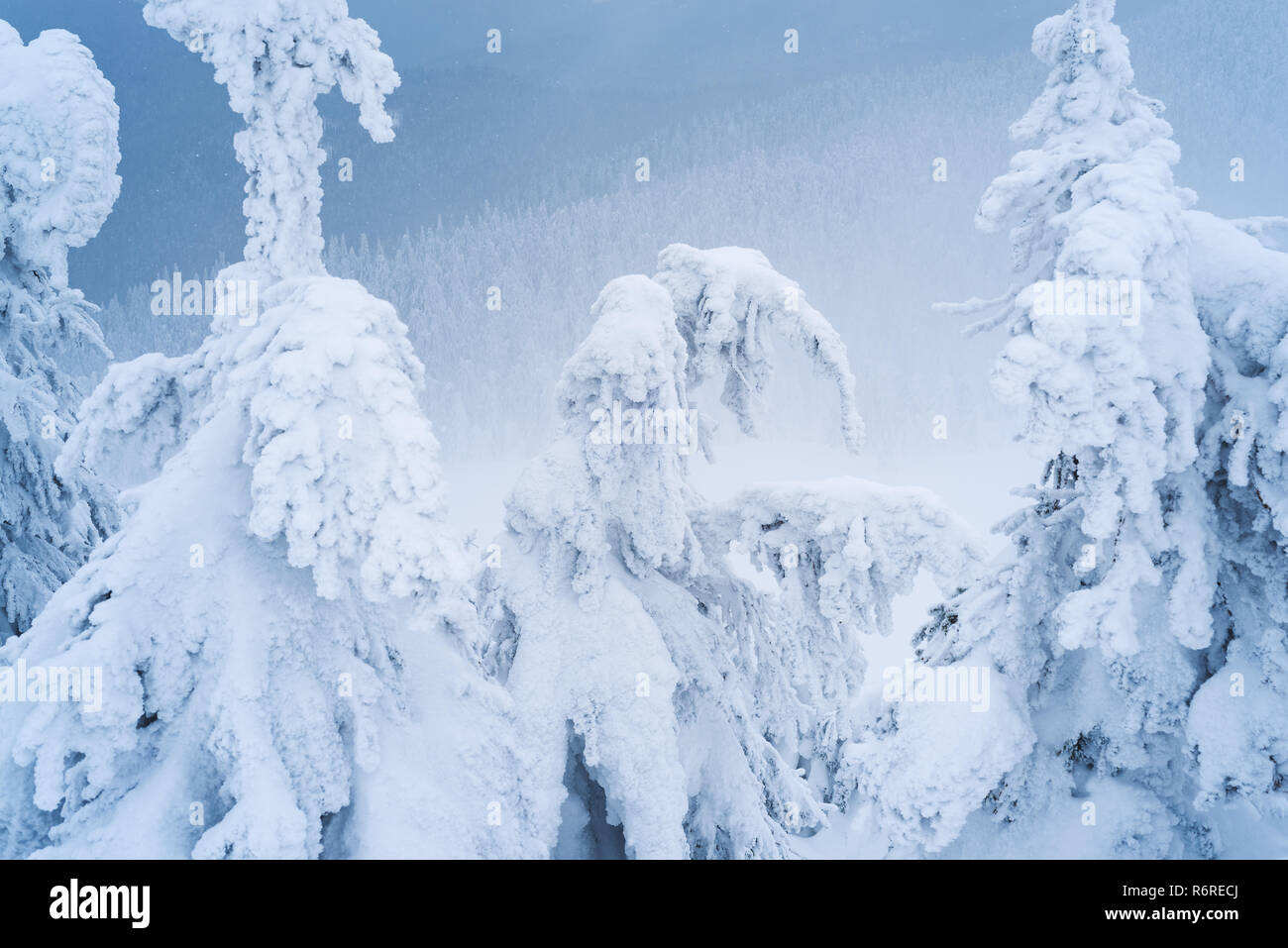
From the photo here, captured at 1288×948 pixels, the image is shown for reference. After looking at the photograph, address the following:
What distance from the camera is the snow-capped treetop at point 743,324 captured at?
6723 mm

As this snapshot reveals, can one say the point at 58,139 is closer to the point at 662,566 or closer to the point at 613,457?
the point at 613,457

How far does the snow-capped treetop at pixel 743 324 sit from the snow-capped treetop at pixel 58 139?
20.0 feet

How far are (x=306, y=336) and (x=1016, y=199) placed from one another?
5.33 m

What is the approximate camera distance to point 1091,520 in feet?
16.5

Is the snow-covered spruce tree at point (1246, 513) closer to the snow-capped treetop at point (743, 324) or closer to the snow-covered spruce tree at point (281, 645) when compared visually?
the snow-capped treetop at point (743, 324)

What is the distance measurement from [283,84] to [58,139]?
3935 mm

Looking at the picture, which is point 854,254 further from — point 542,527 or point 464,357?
point 542,527

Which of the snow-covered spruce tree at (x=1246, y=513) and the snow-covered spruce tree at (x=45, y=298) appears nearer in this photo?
the snow-covered spruce tree at (x=1246, y=513)

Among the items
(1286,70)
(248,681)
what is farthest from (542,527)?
(1286,70)

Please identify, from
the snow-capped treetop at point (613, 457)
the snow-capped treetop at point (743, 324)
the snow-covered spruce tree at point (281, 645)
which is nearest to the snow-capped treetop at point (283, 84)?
the snow-covered spruce tree at point (281, 645)

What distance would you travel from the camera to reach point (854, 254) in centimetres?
7675

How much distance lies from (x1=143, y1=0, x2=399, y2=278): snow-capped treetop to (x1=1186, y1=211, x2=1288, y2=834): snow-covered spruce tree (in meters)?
6.57

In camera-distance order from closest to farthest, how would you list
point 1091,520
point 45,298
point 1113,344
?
point 1113,344
point 1091,520
point 45,298

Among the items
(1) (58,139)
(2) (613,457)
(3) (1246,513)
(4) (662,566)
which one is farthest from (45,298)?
(3) (1246,513)
